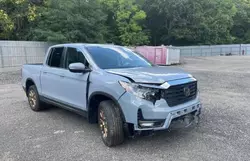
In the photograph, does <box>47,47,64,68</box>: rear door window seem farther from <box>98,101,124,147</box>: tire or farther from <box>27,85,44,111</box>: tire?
<box>98,101,124,147</box>: tire

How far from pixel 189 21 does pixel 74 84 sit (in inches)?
1442

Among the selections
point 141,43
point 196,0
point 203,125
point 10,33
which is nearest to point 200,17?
point 196,0

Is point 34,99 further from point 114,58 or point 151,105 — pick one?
point 151,105

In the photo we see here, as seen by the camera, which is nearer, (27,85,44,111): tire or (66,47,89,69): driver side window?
(66,47,89,69): driver side window

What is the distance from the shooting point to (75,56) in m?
4.89

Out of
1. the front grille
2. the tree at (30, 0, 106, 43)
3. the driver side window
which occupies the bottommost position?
the front grille

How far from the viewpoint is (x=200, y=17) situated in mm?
38188

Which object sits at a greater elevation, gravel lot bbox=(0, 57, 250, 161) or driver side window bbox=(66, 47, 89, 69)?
driver side window bbox=(66, 47, 89, 69)

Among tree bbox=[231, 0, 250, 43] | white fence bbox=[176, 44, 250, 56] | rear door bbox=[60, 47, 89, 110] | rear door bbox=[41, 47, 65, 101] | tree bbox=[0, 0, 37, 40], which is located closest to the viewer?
rear door bbox=[60, 47, 89, 110]

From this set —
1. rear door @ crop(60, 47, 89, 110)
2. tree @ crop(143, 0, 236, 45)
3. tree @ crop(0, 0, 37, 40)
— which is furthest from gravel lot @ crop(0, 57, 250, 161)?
tree @ crop(143, 0, 236, 45)

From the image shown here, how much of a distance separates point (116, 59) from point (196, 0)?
38.0 m

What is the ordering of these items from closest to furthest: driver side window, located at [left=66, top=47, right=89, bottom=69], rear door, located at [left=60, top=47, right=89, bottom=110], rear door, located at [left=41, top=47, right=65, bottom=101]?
rear door, located at [left=60, top=47, right=89, bottom=110], driver side window, located at [left=66, top=47, right=89, bottom=69], rear door, located at [left=41, top=47, right=65, bottom=101]

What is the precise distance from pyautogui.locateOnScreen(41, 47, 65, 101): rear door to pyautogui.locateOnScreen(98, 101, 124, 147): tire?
1522mm

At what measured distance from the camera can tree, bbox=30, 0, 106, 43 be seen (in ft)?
62.7
